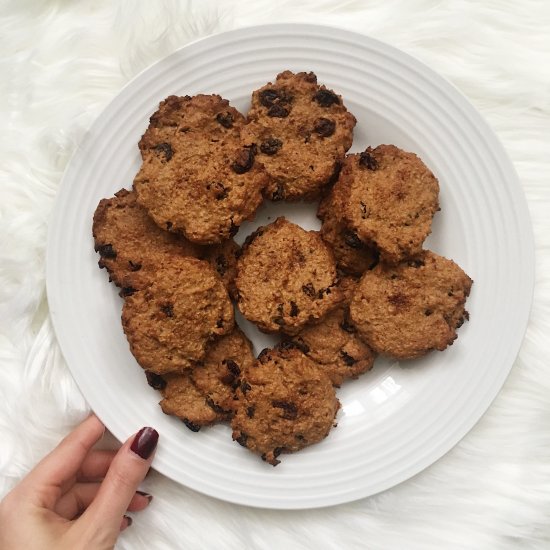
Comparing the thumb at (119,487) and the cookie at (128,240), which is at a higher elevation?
the cookie at (128,240)

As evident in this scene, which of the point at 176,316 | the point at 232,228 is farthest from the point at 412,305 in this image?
the point at 176,316

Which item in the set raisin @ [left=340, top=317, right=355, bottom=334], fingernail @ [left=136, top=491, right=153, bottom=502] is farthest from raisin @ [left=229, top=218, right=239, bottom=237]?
fingernail @ [left=136, top=491, right=153, bottom=502]

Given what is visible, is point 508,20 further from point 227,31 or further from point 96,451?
point 96,451

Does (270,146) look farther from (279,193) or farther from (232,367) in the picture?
(232,367)

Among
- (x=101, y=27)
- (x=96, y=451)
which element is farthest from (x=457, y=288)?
(x=101, y=27)

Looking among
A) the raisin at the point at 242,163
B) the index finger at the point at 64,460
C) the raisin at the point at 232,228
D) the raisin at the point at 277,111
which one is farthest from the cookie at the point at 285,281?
the index finger at the point at 64,460

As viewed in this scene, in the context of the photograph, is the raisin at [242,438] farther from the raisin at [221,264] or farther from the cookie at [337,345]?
the raisin at [221,264]

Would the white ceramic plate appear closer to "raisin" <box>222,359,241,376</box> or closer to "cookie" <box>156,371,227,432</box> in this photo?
"cookie" <box>156,371,227,432</box>
